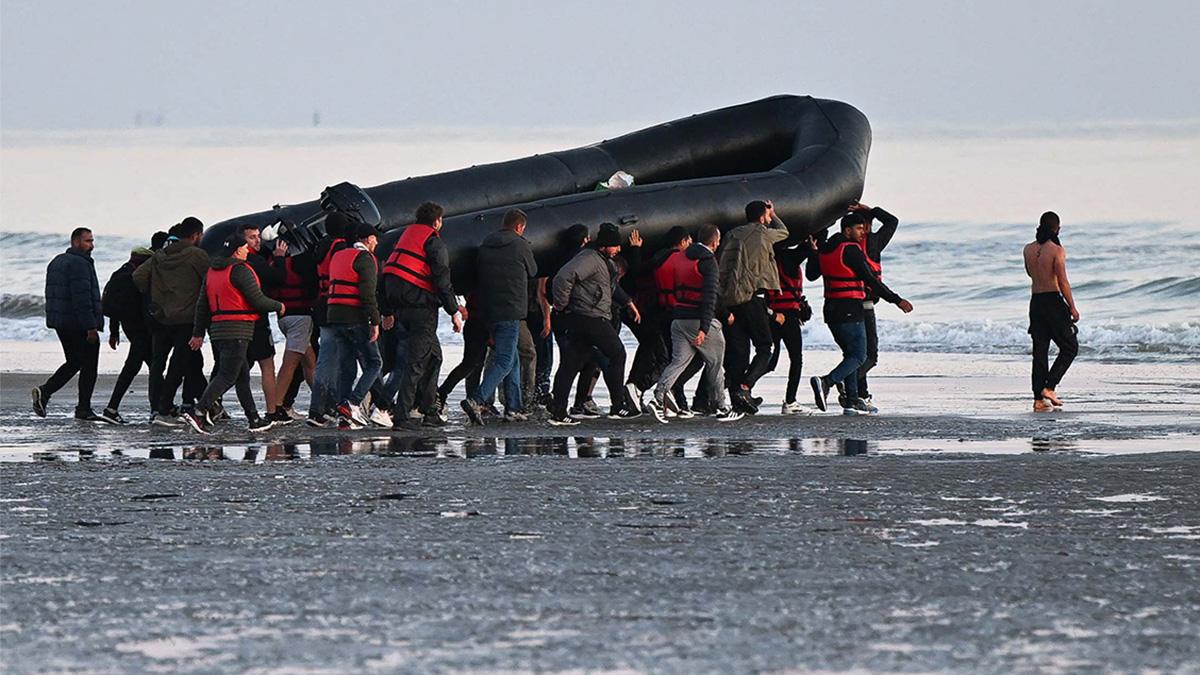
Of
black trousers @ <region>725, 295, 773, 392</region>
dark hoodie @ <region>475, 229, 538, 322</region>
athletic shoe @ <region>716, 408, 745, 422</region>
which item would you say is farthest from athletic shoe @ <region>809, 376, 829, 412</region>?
dark hoodie @ <region>475, 229, 538, 322</region>

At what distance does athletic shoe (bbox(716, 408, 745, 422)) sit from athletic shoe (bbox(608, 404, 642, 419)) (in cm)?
68

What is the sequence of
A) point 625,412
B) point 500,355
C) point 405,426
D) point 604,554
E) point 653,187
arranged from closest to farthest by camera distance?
point 604,554 < point 405,426 < point 500,355 < point 625,412 < point 653,187

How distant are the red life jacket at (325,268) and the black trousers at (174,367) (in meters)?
1.12

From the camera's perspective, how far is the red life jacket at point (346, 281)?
14477 millimetres

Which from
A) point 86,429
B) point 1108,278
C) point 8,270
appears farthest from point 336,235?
point 8,270

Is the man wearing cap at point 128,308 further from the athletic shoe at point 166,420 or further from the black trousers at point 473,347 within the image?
the black trousers at point 473,347

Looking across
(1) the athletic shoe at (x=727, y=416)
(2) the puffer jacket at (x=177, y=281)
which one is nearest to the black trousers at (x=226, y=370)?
(2) the puffer jacket at (x=177, y=281)

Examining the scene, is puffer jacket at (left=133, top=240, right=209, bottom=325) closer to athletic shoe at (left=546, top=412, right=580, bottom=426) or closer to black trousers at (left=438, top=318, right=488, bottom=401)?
black trousers at (left=438, top=318, right=488, bottom=401)

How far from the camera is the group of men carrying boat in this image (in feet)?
47.6

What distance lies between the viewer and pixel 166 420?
15.1 m

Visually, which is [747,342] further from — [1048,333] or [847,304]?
→ [1048,333]

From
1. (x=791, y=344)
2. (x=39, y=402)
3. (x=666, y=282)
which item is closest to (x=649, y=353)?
(x=666, y=282)

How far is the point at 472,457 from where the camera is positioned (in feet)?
39.8

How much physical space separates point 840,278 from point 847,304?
0.70 feet
